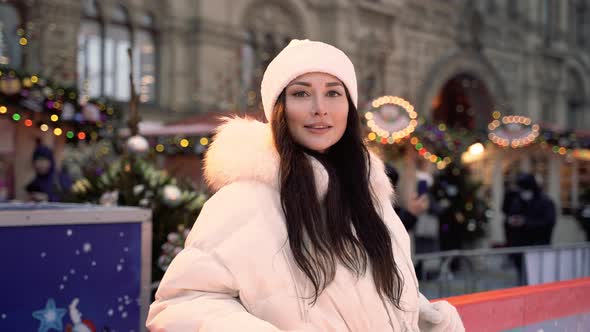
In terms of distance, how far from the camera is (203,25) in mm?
17953

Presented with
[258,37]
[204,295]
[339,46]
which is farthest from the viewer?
[339,46]

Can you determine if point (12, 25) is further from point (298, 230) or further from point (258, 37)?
point (298, 230)

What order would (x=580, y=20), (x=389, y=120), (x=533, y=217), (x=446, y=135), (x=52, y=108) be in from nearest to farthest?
(x=52, y=108)
(x=533, y=217)
(x=389, y=120)
(x=446, y=135)
(x=580, y=20)

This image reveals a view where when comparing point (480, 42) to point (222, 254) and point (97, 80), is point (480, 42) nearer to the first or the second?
point (97, 80)

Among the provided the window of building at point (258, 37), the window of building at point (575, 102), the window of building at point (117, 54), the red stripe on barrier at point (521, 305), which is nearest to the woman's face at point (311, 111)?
the red stripe on barrier at point (521, 305)

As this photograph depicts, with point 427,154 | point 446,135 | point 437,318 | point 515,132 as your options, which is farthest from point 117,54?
point 437,318

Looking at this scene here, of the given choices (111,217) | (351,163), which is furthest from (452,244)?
(351,163)

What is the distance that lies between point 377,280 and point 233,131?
64 cm

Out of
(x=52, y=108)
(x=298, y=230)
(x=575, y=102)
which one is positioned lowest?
(x=298, y=230)

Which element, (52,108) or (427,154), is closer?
(52,108)

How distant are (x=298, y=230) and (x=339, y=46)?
19839 mm

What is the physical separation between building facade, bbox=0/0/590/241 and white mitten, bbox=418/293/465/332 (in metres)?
9.43

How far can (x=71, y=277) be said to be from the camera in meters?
3.46

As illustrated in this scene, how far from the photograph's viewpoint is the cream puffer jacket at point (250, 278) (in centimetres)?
181
